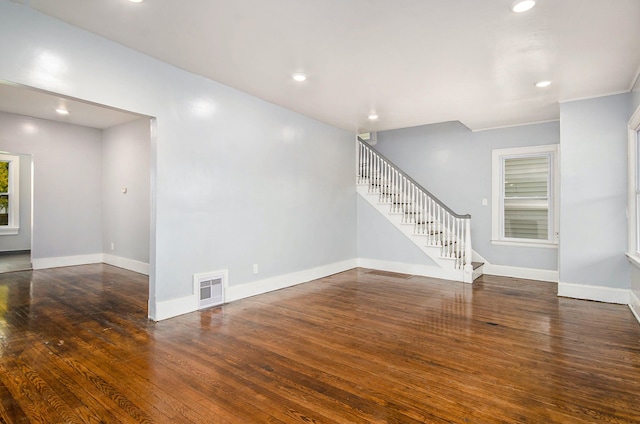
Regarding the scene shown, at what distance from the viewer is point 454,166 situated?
7004mm

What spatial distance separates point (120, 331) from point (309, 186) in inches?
139

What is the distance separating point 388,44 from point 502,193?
14.6 ft

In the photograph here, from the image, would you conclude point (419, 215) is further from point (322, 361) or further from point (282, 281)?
point (322, 361)

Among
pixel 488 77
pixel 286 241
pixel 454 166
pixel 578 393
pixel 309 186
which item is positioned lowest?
pixel 578 393

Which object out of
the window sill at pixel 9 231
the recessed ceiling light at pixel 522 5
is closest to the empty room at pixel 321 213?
the recessed ceiling light at pixel 522 5

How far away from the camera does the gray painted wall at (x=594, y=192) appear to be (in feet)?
14.9

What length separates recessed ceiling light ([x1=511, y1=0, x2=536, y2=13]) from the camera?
2576 mm

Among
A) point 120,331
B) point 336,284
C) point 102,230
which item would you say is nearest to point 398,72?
point 336,284

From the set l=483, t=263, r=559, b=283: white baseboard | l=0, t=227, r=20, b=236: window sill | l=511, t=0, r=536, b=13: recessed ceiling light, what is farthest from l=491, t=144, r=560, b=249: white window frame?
l=0, t=227, r=20, b=236: window sill

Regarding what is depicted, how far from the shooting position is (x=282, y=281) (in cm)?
540

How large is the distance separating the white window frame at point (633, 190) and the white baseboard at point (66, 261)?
30.2 ft

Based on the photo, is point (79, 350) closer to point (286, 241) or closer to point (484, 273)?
point (286, 241)

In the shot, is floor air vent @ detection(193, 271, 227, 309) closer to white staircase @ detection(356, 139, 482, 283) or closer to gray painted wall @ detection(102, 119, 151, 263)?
gray painted wall @ detection(102, 119, 151, 263)

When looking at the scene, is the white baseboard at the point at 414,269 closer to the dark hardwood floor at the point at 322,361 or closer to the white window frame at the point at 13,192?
the dark hardwood floor at the point at 322,361
